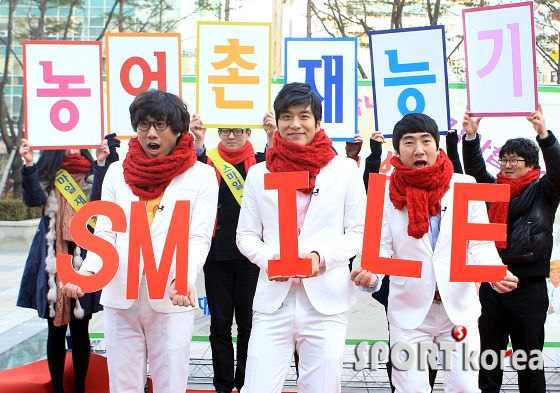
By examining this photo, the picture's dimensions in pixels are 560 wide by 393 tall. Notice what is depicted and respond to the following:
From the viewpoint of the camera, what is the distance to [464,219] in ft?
9.59

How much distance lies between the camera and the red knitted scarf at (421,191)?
302 cm

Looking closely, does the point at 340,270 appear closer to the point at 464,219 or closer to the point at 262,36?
the point at 464,219

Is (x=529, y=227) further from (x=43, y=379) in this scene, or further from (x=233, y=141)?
(x=43, y=379)

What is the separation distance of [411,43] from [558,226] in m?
2.51

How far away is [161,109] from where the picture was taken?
10.1 feet

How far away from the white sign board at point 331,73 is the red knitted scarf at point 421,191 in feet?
3.57

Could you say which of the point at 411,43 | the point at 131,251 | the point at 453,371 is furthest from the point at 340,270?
the point at 411,43

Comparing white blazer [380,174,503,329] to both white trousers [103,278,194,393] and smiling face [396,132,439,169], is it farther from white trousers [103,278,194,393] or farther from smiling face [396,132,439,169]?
white trousers [103,278,194,393]

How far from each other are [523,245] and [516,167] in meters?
0.52

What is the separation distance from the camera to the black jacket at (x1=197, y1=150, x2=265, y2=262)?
14.0ft

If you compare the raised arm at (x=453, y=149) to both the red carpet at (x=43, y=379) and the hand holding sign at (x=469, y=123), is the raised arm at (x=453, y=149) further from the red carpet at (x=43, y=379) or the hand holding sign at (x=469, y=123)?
the red carpet at (x=43, y=379)

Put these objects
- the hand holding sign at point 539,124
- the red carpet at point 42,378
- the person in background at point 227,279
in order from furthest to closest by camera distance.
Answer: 1. the red carpet at point 42,378
2. the person in background at point 227,279
3. the hand holding sign at point 539,124

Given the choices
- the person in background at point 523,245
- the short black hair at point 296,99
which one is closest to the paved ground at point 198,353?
the person in background at point 523,245

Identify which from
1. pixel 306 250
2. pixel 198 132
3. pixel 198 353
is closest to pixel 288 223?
pixel 306 250
